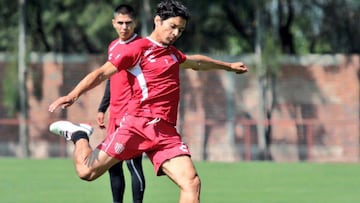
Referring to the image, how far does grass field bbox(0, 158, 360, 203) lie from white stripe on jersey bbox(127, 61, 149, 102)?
418 cm

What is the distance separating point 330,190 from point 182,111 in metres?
20.1

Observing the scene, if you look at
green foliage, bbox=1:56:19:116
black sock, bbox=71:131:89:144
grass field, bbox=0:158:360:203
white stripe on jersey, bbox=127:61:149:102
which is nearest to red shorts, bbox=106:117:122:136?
black sock, bbox=71:131:89:144

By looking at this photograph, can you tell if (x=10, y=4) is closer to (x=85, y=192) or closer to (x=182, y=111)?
(x=182, y=111)

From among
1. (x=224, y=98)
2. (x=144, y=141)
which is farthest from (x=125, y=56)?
(x=224, y=98)

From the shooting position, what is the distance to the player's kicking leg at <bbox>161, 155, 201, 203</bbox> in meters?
8.51

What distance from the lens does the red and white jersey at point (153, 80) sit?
8.80m

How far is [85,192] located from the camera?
47.0ft

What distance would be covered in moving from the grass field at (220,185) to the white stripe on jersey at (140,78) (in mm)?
4180

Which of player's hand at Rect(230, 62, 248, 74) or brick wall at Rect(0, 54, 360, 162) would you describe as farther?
brick wall at Rect(0, 54, 360, 162)

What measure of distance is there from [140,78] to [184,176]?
93 cm

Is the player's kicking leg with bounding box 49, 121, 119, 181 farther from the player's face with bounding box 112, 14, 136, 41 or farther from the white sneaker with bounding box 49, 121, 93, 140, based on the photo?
the player's face with bounding box 112, 14, 136, 41

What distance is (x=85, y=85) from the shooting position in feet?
27.2

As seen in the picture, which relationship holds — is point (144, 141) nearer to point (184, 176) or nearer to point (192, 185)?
point (184, 176)

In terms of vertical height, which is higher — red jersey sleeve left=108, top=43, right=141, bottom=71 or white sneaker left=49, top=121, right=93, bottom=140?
red jersey sleeve left=108, top=43, right=141, bottom=71
